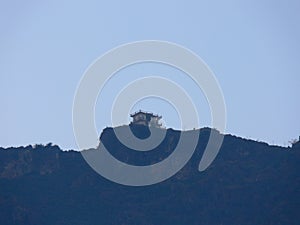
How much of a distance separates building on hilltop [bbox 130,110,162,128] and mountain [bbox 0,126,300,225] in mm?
9007

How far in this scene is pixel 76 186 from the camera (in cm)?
16212

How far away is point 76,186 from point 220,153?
2885cm

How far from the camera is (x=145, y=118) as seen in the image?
185000 millimetres

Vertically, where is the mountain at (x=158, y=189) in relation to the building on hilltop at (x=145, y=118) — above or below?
below

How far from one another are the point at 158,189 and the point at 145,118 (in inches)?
1213

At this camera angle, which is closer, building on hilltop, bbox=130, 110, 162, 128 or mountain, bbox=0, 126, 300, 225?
mountain, bbox=0, 126, 300, 225

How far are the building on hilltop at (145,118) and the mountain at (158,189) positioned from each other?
9.01m

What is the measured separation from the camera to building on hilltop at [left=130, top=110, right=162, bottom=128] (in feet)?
600

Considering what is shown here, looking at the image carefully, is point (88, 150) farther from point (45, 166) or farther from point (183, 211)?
point (183, 211)

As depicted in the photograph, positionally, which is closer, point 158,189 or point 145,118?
point 158,189

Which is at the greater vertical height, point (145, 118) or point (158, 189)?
point (145, 118)

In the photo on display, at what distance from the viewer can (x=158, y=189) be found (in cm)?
15725

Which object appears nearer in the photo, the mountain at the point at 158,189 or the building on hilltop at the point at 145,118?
the mountain at the point at 158,189

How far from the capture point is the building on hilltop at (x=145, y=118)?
600 feet
